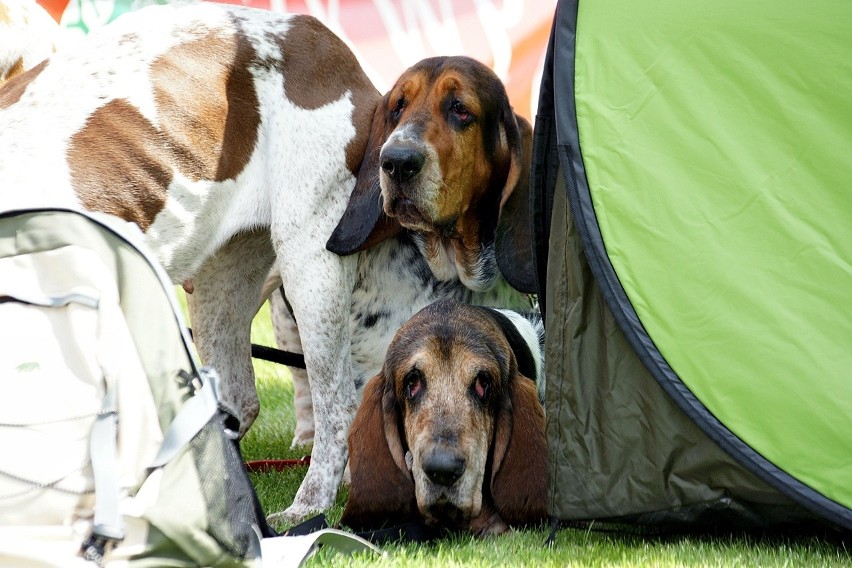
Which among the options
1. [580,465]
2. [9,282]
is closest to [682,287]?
[580,465]

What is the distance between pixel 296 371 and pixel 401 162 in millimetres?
1874

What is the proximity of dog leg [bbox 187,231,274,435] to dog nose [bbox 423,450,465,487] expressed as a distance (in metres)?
1.58

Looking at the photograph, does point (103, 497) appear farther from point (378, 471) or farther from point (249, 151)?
point (249, 151)

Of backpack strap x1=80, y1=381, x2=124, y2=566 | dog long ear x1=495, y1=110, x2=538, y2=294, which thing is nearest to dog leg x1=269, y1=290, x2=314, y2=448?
dog long ear x1=495, y1=110, x2=538, y2=294

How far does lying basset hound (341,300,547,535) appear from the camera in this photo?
3.18 meters

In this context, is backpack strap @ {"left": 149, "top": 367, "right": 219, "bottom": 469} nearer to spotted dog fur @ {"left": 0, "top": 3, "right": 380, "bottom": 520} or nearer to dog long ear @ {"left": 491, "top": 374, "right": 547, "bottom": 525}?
dog long ear @ {"left": 491, "top": 374, "right": 547, "bottom": 525}

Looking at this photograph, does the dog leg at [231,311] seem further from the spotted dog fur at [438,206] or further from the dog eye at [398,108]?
the dog eye at [398,108]

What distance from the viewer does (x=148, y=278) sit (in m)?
2.52

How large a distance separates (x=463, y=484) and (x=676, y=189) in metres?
1.02

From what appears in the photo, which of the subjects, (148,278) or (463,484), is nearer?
(148,278)

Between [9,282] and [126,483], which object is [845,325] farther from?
[9,282]

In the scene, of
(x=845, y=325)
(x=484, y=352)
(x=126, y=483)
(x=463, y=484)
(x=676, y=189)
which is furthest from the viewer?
(x=484, y=352)

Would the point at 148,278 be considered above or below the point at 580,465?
above

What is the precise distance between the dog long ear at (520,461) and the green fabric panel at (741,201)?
0.61m
